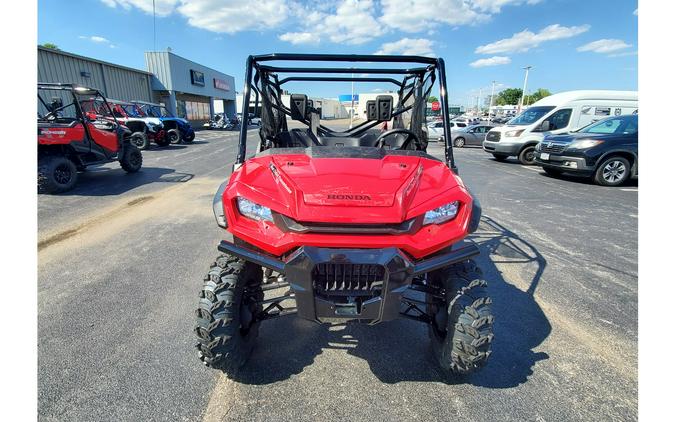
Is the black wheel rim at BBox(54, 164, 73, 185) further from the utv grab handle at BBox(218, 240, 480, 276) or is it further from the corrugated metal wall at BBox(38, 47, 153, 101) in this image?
the corrugated metal wall at BBox(38, 47, 153, 101)

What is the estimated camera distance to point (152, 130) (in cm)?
1380

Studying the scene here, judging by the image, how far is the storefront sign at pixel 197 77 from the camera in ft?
102

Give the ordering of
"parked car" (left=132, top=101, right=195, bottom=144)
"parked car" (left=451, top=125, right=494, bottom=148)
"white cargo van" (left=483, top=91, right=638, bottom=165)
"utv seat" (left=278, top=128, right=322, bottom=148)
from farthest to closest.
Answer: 1. "parked car" (left=451, top=125, right=494, bottom=148)
2. "parked car" (left=132, top=101, right=195, bottom=144)
3. "white cargo van" (left=483, top=91, right=638, bottom=165)
4. "utv seat" (left=278, top=128, right=322, bottom=148)

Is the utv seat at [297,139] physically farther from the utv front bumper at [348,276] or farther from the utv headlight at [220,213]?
the utv front bumper at [348,276]

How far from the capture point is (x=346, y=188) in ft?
5.41

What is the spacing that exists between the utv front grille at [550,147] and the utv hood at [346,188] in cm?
826

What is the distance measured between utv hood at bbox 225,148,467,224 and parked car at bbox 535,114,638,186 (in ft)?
25.9

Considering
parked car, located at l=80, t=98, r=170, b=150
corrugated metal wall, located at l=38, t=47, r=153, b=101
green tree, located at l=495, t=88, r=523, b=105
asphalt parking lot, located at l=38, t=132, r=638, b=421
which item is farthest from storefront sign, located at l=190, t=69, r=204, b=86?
green tree, located at l=495, t=88, r=523, b=105

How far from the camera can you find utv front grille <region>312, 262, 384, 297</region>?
5.23 ft

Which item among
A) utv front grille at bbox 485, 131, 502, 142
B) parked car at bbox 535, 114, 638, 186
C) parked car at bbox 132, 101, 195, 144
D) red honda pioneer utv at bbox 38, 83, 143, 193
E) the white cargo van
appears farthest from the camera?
parked car at bbox 132, 101, 195, 144

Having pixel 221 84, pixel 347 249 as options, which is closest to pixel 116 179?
pixel 347 249

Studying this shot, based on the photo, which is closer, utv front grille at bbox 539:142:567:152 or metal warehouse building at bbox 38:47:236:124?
utv front grille at bbox 539:142:567:152

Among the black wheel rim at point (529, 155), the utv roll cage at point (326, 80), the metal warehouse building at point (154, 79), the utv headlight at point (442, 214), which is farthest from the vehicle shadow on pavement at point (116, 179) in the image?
the metal warehouse building at point (154, 79)
